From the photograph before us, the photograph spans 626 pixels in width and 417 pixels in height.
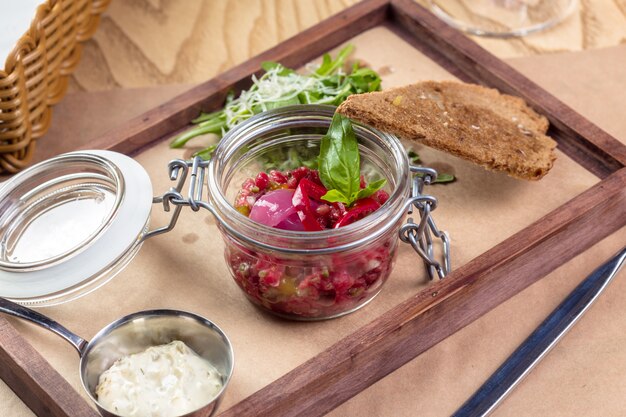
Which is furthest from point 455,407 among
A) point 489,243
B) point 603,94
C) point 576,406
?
point 603,94

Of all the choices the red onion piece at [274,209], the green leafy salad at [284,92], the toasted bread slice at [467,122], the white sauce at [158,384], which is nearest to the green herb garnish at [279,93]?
the green leafy salad at [284,92]

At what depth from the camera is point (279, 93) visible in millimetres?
2615

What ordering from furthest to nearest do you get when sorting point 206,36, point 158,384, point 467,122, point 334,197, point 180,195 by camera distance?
1. point 206,36
2. point 467,122
3. point 180,195
4. point 334,197
5. point 158,384

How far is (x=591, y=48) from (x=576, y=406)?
1.49 meters

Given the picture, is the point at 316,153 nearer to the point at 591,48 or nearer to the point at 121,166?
the point at 121,166

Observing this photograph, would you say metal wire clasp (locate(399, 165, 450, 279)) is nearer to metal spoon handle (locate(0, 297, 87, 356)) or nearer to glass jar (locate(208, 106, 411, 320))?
glass jar (locate(208, 106, 411, 320))

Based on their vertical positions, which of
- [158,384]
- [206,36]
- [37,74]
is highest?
[37,74]

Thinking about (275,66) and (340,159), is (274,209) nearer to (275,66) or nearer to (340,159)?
(340,159)

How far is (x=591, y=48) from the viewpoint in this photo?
320 cm

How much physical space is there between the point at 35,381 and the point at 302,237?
2.09 feet

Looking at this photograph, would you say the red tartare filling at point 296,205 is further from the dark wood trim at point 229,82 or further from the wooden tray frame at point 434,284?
the dark wood trim at point 229,82

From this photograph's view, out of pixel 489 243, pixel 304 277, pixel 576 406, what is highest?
pixel 304 277

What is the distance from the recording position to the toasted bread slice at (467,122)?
7.57 ft

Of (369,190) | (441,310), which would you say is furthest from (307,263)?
(441,310)
